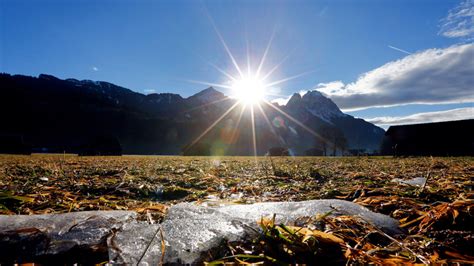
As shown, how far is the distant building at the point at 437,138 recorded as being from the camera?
960 inches

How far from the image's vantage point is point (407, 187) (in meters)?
2.49

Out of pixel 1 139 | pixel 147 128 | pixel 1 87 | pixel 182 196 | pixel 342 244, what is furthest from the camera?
pixel 147 128

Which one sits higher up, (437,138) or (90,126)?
(90,126)

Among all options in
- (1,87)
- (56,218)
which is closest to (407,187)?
(56,218)

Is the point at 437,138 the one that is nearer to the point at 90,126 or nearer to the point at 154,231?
the point at 154,231

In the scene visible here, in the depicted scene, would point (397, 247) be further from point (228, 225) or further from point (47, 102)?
point (47, 102)

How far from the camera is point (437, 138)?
25.8 meters

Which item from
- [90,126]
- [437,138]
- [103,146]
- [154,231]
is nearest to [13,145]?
[103,146]

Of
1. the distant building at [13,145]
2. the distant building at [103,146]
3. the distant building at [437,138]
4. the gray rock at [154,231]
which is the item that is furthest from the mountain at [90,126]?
the gray rock at [154,231]

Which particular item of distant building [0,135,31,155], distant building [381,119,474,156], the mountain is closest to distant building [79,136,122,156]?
distant building [0,135,31,155]

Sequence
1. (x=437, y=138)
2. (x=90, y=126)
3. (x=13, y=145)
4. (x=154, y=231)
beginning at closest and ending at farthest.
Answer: (x=154, y=231), (x=13, y=145), (x=437, y=138), (x=90, y=126)

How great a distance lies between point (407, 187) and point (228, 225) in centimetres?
216

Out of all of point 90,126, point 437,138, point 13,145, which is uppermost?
point 90,126

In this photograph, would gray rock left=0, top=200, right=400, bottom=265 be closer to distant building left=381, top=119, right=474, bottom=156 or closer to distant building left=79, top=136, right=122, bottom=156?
distant building left=79, top=136, right=122, bottom=156
